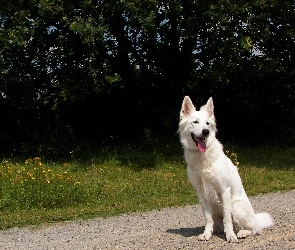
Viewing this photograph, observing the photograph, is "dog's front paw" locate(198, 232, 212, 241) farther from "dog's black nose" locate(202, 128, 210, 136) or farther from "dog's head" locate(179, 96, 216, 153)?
"dog's black nose" locate(202, 128, 210, 136)

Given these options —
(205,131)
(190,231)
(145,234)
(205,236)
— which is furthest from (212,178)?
(145,234)

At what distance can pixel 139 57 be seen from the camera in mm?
18906

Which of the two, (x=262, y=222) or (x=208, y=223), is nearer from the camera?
(x=208, y=223)

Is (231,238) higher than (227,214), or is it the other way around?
(227,214)

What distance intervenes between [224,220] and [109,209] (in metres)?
3.50

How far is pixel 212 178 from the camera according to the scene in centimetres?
705

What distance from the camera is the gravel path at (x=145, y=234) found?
7041 mm

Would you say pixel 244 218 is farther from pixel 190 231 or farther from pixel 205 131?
pixel 205 131

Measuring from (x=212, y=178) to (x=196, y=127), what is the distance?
730 mm

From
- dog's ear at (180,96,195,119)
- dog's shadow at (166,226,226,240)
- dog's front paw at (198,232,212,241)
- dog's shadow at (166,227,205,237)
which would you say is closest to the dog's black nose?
dog's ear at (180,96,195,119)

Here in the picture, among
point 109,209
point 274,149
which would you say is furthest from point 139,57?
point 109,209

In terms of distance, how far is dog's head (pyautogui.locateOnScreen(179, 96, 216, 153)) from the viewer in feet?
23.1

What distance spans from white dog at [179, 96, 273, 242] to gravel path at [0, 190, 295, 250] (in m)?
0.22

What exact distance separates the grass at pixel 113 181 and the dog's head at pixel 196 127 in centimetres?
316
